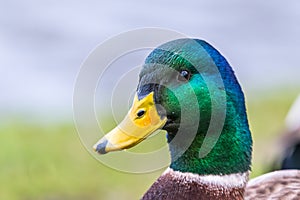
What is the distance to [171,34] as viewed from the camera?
3.38 meters

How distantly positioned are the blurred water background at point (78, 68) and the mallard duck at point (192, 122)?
2.16 meters

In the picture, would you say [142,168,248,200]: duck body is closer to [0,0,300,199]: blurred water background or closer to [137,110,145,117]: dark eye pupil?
[137,110,145,117]: dark eye pupil

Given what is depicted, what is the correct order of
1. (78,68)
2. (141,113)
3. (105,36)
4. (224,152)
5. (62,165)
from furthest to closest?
(105,36) < (78,68) < (62,165) < (224,152) < (141,113)

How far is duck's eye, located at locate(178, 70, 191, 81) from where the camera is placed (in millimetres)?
2906

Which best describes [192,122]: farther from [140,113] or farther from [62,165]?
[62,165]

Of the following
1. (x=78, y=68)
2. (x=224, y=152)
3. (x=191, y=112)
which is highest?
(x=191, y=112)

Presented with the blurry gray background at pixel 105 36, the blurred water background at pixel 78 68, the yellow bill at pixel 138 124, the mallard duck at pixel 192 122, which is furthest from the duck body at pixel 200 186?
the blurry gray background at pixel 105 36

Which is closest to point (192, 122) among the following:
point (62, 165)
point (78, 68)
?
point (62, 165)

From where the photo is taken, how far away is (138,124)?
9.45ft

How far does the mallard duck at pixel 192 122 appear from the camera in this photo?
113 inches

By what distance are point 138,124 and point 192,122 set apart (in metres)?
0.17

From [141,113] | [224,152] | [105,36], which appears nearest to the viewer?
[141,113]

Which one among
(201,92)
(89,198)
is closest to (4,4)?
(89,198)

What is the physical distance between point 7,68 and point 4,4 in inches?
57.5
